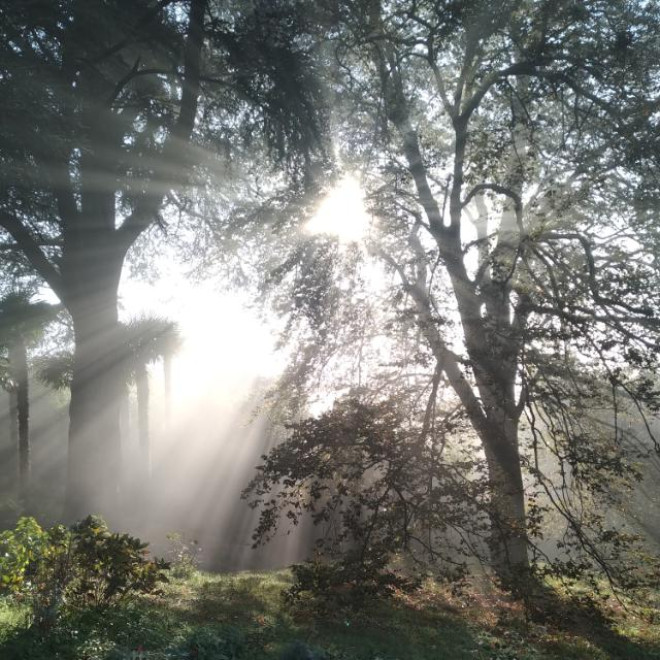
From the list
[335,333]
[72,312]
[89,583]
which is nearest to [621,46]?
[335,333]

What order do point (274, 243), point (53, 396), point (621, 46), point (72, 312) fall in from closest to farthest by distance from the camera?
point (621, 46)
point (72, 312)
point (274, 243)
point (53, 396)

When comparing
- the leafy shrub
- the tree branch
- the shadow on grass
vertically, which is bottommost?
Result: the shadow on grass

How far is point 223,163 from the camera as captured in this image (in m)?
12.9

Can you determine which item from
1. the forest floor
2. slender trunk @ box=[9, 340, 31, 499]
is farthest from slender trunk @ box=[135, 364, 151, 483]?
the forest floor

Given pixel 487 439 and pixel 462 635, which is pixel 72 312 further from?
pixel 462 635

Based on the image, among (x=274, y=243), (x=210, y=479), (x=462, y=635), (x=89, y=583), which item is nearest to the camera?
(x=89, y=583)

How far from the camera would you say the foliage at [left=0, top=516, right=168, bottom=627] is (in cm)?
562

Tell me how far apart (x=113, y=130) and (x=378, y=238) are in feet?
18.9

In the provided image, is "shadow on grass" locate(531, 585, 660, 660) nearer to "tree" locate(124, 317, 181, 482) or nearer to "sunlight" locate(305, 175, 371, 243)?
"sunlight" locate(305, 175, 371, 243)

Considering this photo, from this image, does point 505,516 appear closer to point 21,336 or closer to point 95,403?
point 95,403

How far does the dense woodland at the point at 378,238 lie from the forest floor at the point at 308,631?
455mm

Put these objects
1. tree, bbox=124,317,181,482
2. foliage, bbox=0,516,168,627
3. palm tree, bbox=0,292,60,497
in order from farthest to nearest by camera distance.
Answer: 1. tree, bbox=124,317,181,482
2. palm tree, bbox=0,292,60,497
3. foliage, bbox=0,516,168,627

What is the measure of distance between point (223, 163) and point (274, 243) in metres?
2.35

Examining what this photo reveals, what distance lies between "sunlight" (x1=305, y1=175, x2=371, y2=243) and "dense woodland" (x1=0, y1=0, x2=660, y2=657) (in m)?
0.10
